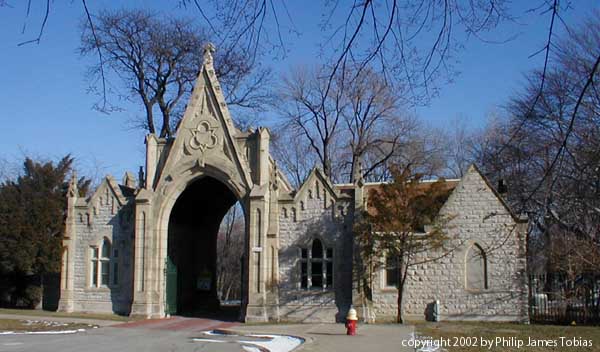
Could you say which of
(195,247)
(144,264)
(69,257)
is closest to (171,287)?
(144,264)

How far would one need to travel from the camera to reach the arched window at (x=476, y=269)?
25.1 m

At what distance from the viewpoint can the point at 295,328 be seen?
22.7 m

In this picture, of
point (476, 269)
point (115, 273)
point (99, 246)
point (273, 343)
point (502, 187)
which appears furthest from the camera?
point (99, 246)

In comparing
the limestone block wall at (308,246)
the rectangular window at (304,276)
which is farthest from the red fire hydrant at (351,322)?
the rectangular window at (304,276)

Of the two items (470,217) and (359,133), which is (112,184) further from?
(359,133)

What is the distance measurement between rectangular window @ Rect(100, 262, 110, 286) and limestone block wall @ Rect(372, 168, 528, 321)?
11759mm

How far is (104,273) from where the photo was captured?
96.9ft

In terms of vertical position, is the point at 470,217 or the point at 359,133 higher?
the point at 359,133

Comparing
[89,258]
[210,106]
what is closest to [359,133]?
→ [210,106]

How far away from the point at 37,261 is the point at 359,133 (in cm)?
2139

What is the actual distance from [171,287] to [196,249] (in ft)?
13.0

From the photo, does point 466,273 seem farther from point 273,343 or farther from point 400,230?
point 273,343

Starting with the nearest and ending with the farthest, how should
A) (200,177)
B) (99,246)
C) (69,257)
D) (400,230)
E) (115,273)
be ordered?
(400,230) → (200,177) → (115,273) → (99,246) → (69,257)

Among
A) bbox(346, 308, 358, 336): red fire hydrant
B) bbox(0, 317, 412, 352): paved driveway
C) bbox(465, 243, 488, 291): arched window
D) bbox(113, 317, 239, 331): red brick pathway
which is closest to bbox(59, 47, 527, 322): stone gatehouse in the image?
bbox(465, 243, 488, 291): arched window
